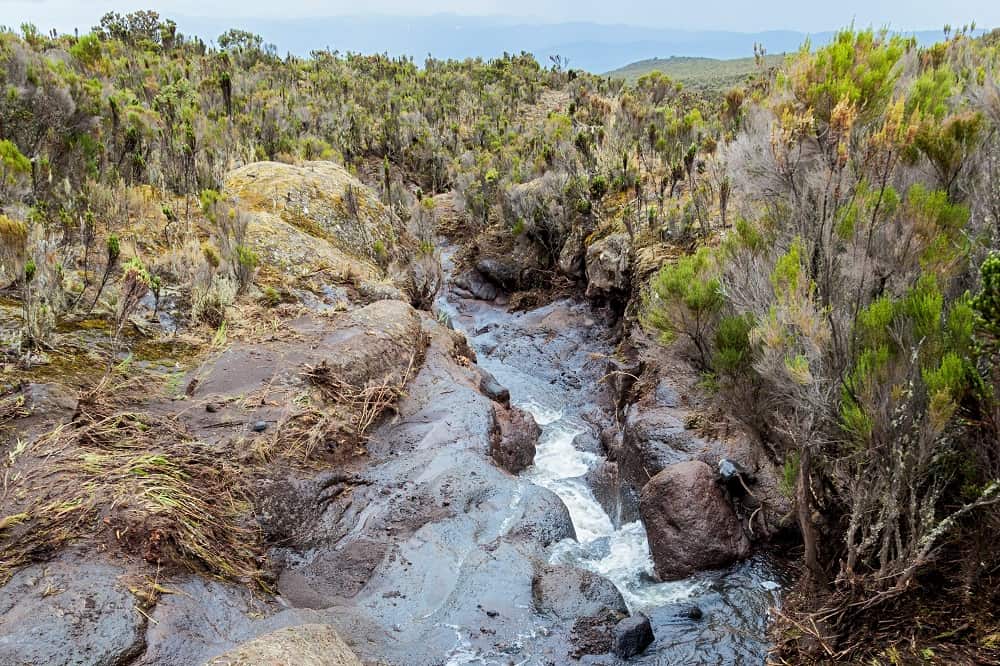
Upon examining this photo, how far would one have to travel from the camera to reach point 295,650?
282cm

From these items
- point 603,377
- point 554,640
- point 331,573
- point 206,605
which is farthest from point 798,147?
point 603,377

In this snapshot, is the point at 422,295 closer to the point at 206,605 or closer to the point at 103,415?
the point at 103,415

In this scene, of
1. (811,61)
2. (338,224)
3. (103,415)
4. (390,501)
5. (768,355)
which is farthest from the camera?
(338,224)

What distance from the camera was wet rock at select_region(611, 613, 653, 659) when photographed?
4.07 meters

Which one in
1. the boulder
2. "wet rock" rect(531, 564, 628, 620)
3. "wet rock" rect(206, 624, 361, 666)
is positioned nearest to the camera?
"wet rock" rect(206, 624, 361, 666)

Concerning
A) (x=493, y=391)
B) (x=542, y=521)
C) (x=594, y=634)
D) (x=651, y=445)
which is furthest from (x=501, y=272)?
(x=594, y=634)

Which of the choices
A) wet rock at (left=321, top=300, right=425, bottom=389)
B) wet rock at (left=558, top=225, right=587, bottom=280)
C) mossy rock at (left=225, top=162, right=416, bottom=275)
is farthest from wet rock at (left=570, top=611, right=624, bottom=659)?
wet rock at (left=558, top=225, right=587, bottom=280)

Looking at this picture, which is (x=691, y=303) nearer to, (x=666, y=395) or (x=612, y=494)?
(x=666, y=395)

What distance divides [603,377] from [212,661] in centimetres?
721

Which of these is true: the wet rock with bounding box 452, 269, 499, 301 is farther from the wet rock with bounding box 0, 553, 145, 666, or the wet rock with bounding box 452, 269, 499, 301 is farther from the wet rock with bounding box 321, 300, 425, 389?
the wet rock with bounding box 0, 553, 145, 666

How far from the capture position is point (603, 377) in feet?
30.2

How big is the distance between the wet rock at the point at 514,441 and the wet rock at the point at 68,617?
351cm

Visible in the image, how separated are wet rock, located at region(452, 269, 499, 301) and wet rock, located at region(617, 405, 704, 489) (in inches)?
289

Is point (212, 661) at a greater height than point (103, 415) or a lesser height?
lesser
